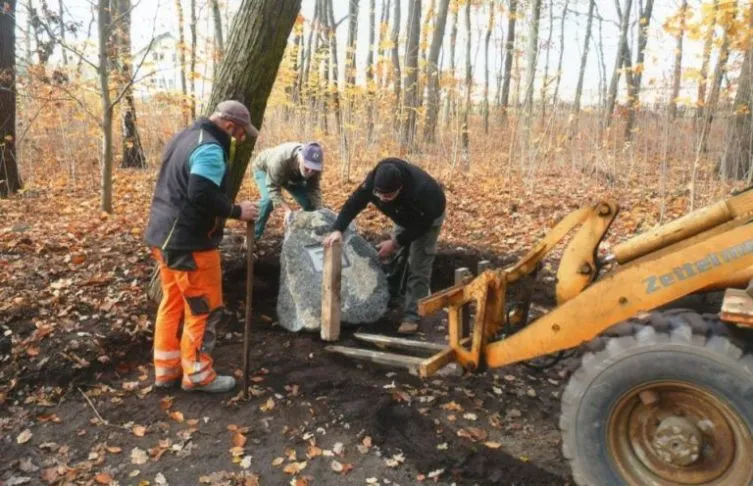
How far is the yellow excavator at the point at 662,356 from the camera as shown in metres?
2.58

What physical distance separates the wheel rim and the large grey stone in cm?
306

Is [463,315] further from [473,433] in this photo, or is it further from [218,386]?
[218,386]

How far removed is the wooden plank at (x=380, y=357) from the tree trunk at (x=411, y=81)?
24.7ft

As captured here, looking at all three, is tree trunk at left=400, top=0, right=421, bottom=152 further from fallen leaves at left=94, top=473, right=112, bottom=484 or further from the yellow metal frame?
fallen leaves at left=94, top=473, right=112, bottom=484

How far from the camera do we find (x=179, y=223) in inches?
156

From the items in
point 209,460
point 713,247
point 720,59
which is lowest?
point 209,460

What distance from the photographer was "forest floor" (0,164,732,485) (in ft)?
11.3

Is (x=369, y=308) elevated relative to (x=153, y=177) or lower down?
lower down

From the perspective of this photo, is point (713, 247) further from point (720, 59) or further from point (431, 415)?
point (720, 59)

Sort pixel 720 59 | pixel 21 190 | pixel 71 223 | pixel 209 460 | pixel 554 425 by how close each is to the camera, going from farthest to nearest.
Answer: pixel 21 190 < pixel 720 59 < pixel 71 223 < pixel 554 425 < pixel 209 460

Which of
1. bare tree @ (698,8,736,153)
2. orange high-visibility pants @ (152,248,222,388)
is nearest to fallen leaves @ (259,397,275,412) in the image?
orange high-visibility pants @ (152,248,222,388)

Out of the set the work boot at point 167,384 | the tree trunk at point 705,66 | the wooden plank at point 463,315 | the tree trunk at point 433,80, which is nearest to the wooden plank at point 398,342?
the wooden plank at point 463,315

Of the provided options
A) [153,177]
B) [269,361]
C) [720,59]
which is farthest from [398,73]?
[269,361]

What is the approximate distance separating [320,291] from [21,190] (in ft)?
21.0
